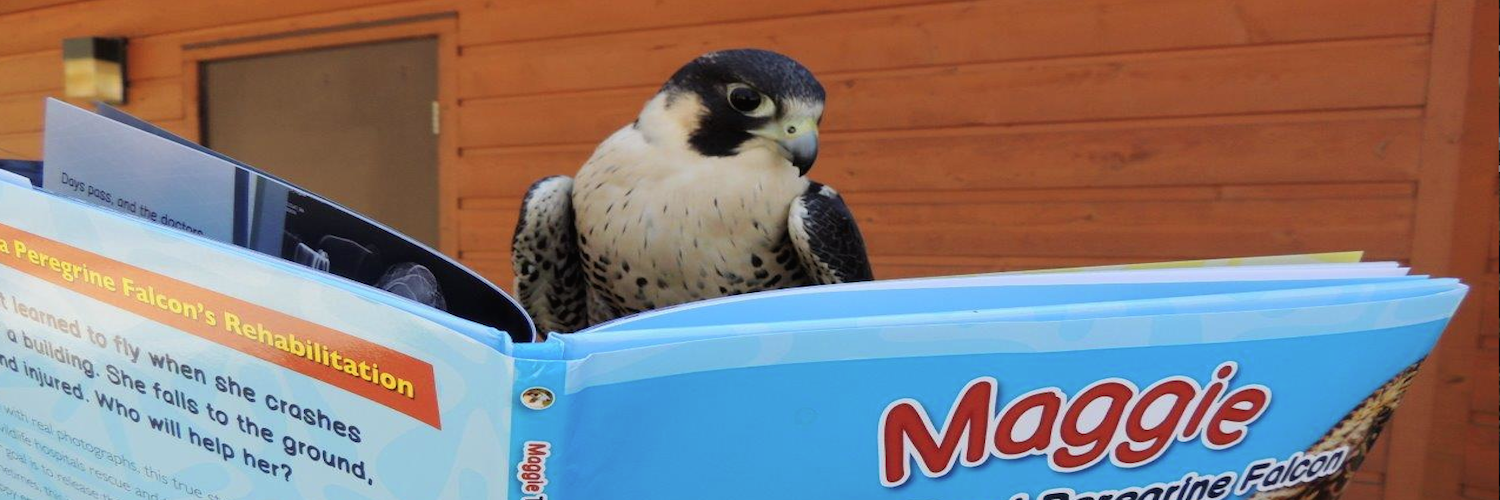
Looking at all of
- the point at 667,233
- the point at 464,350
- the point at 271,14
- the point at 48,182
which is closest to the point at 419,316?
the point at 464,350

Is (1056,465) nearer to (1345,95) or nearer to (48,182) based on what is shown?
(48,182)

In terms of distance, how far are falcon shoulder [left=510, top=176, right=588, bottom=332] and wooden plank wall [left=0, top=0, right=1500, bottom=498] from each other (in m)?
1.01

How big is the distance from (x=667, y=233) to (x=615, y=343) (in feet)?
1.35

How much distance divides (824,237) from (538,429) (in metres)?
0.43

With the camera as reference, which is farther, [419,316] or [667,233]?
[667,233]

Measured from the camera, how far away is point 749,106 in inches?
24.4

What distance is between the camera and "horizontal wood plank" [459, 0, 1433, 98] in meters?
1.35

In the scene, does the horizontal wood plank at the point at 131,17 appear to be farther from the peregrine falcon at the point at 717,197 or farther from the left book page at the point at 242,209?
the left book page at the point at 242,209

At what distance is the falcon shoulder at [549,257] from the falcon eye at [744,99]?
188mm

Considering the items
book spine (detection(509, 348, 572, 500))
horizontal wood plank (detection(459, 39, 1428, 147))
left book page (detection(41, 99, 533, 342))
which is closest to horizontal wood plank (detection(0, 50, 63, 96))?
horizontal wood plank (detection(459, 39, 1428, 147))

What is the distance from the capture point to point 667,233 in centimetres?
62

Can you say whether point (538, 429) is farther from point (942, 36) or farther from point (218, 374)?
point (942, 36)

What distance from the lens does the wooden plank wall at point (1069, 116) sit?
1334 mm

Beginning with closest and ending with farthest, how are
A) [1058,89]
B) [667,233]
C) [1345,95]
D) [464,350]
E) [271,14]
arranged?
[464,350] < [667,233] < [1345,95] < [1058,89] < [271,14]
